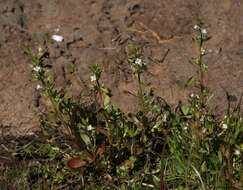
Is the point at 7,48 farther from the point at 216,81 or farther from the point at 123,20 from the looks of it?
the point at 216,81

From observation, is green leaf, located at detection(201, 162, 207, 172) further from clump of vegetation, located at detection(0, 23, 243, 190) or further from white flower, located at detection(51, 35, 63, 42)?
white flower, located at detection(51, 35, 63, 42)

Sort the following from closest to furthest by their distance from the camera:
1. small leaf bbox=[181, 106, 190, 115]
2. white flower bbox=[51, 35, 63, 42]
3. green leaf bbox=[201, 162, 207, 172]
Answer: green leaf bbox=[201, 162, 207, 172]
small leaf bbox=[181, 106, 190, 115]
white flower bbox=[51, 35, 63, 42]

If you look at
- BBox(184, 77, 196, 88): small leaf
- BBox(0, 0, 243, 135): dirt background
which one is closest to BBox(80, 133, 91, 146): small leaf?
BBox(0, 0, 243, 135): dirt background

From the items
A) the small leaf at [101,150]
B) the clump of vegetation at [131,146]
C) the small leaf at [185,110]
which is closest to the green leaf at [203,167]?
the clump of vegetation at [131,146]

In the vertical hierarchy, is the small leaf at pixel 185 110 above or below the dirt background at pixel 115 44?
below

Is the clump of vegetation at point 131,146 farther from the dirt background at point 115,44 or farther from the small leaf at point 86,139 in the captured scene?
the dirt background at point 115,44
